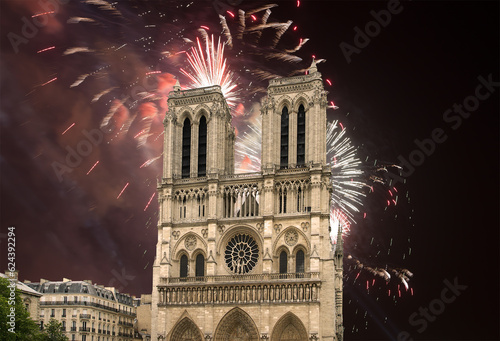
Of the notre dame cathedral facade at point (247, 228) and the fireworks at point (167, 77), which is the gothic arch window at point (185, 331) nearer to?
the notre dame cathedral facade at point (247, 228)

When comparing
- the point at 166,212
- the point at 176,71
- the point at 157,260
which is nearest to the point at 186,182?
the point at 166,212

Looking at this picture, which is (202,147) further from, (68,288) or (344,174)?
(68,288)

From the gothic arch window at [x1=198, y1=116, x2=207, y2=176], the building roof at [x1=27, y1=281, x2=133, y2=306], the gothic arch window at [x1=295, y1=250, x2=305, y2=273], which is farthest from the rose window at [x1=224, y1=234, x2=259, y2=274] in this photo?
the building roof at [x1=27, y1=281, x2=133, y2=306]

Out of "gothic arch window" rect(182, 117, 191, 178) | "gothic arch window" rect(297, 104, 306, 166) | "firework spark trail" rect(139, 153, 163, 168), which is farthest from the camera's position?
"firework spark trail" rect(139, 153, 163, 168)

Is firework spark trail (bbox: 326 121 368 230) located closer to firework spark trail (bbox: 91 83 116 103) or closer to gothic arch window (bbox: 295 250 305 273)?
gothic arch window (bbox: 295 250 305 273)

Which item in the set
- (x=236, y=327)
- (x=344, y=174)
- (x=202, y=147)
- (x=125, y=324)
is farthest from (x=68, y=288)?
(x=344, y=174)

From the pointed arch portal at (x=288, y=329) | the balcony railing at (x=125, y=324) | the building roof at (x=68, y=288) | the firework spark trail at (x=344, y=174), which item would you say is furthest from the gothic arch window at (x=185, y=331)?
the balcony railing at (x=125, y=324)

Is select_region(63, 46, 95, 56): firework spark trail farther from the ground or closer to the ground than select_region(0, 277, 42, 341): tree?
farther from the ground
